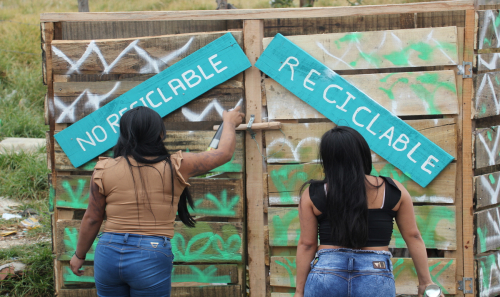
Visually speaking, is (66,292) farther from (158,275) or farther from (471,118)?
(471,118)

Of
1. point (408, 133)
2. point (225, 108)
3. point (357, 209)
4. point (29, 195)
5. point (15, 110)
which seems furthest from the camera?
point (15, 110)

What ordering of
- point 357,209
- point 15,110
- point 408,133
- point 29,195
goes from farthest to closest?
point 15,110 < point 29,195 < point 408,133 < point 357,209

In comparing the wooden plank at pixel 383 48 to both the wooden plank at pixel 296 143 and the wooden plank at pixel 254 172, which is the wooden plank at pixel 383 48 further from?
the wooden plank at pixel 296 143

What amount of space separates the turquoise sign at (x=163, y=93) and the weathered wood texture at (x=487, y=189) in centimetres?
203

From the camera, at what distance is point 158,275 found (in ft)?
7.68

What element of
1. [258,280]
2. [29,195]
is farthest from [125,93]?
[29,195]

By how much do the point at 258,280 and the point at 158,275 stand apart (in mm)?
1396

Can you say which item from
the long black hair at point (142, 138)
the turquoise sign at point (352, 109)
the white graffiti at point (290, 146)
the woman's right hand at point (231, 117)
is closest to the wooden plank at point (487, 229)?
the turquoise sign at point (352, 109)

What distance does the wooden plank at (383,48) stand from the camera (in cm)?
321

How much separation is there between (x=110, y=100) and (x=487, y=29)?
9.95 ft

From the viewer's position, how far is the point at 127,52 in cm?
351

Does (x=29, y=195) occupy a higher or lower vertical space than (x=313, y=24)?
lower

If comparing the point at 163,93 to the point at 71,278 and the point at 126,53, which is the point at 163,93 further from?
the point at 71,278

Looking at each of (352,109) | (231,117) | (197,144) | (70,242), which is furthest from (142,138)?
(70,242)
